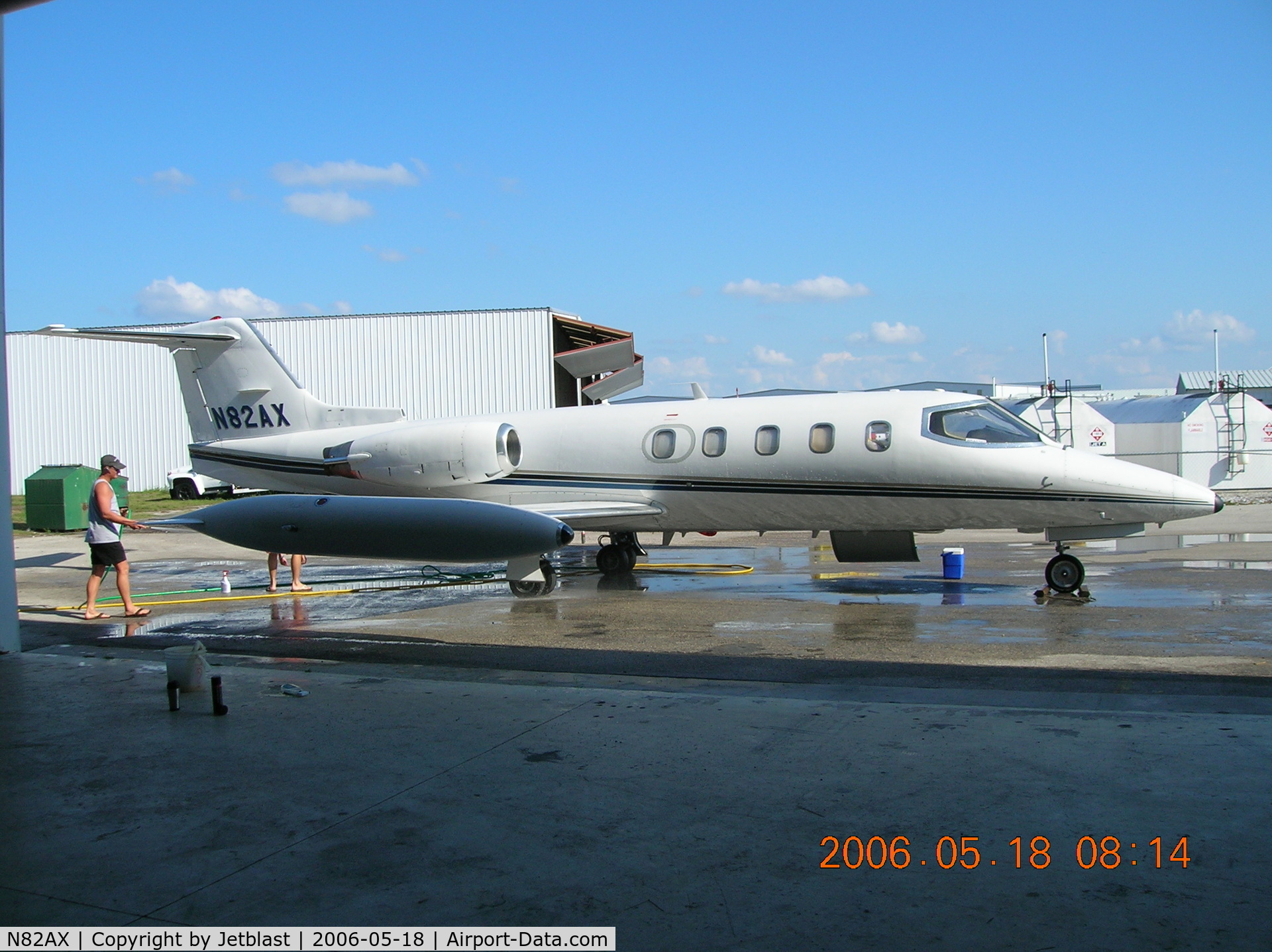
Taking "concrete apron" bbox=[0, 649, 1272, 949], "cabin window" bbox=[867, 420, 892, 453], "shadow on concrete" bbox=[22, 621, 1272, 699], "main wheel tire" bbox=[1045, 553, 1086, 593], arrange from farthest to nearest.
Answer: "cabin window" bbox=[867, 420, 892, 453], "main wheel tire" bbox=[1045, 553, 1086, 593], "shadow on concrete" bbox=[22, 621, 1272, 699], "concrete apron" bbox=[0, 649, 1272, 949]

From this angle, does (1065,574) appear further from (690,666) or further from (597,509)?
(597,509)

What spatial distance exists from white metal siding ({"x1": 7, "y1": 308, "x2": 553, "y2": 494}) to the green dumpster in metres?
10.3

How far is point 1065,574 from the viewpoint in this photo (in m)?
11.5

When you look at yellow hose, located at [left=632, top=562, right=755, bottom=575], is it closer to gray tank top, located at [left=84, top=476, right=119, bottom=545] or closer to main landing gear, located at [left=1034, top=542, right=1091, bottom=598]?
main landing gear, located at [left=1034, top=542, right=1091, bottom=598]

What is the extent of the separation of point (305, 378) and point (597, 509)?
26.1 meters

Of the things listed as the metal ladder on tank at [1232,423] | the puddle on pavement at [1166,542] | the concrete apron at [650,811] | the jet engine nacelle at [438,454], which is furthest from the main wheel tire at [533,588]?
the metal ladder on tank at [1232,423]

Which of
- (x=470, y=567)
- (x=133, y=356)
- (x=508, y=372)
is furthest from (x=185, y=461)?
(x=470, y=567)

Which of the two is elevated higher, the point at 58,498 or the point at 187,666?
the point at 58,498

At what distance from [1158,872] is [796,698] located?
2.99 metres

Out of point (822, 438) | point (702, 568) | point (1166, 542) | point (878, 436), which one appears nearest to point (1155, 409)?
point (1166, 542)

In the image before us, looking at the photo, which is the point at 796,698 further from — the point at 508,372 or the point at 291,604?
the point at 508,372

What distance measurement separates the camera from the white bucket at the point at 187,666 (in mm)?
6637

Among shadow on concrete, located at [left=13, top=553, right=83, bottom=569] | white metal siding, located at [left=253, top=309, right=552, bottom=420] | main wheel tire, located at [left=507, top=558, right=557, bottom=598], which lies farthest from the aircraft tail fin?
white metal siding, located at [left=253, top=309, right=552, bottom=420]

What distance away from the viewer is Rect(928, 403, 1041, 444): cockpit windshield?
11.9 m
